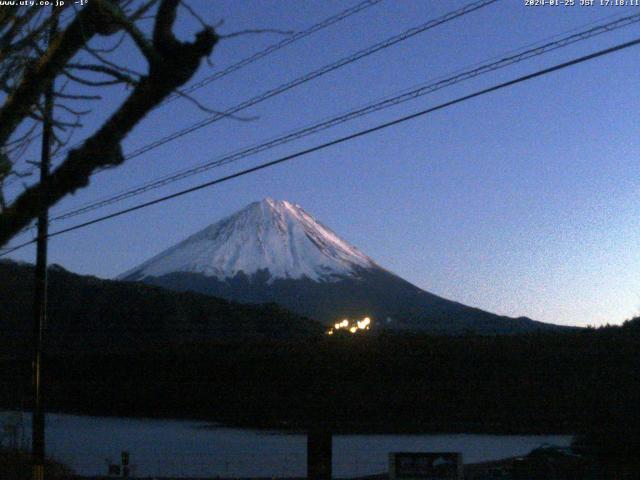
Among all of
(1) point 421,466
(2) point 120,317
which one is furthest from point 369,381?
(2) point 120,317

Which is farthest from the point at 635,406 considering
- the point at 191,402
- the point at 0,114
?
the point at 0,114

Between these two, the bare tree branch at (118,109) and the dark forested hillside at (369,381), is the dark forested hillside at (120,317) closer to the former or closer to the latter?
the dark forested hillside at (369,381)

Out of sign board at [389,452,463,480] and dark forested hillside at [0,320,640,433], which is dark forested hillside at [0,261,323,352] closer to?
dark forested hillside at [0,320,640,433]

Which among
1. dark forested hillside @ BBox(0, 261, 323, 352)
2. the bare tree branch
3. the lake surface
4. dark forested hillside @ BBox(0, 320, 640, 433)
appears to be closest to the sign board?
the lake surface

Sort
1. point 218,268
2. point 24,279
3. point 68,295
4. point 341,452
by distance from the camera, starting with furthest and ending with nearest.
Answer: point 218,268 → point 68,295 → point 24,279 → point 341,452

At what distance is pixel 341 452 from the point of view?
29719 millimetres

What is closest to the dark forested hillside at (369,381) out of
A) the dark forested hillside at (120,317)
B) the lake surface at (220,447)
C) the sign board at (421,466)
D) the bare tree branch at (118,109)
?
the lake surface at (220,447)

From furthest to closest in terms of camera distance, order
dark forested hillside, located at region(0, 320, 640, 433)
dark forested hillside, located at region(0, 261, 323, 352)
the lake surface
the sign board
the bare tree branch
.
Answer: dark forested hillside, located at region(0, 261, 323, 352) < dark forested hillside, located at region(0, 320, 640, 433) < the lake surface < the sign board < the bare tree branch

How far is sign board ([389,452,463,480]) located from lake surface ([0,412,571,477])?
7.70 metres

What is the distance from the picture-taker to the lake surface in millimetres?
26062

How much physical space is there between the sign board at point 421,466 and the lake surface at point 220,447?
7.70 m

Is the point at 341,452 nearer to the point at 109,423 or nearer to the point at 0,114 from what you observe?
the point at 109,423

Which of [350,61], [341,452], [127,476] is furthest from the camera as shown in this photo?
[341,452]

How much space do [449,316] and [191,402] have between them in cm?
7991
